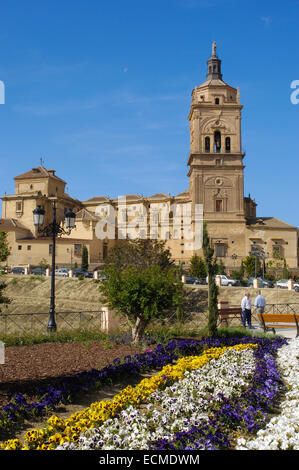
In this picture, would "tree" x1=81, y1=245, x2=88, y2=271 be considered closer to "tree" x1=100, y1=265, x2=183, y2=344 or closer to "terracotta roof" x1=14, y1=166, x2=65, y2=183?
"terracotta roof" x1=14, y1=166, x2=65, y2=183

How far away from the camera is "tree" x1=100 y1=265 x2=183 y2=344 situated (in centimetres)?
1188

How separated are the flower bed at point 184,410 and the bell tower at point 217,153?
46123 millimetres

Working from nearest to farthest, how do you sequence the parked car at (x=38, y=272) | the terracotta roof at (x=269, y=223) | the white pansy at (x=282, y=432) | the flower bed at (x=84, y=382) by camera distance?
1. the white pansy at (x=282, y=432)
2. the flower bed at (x=84, y=382)
3. the parked car at (x=38, y=272)
4. the terracotta roof at (x=269, y=223)

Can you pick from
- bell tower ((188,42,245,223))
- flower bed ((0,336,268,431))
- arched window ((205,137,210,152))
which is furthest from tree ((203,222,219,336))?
arched window ((205,137,210,152))

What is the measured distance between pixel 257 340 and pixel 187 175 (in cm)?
4985

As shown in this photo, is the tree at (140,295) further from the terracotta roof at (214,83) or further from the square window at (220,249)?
the terracotta roof at (214,83)

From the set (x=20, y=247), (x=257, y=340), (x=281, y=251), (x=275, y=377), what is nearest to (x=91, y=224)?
(x=20, y=247)

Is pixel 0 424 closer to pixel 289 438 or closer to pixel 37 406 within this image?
pixel 37 406

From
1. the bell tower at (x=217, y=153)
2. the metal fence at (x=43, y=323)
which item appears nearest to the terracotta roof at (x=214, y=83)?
the bell tower at (x=217, y=153)

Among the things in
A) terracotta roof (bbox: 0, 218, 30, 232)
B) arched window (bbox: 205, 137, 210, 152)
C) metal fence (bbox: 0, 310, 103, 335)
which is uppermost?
arched window (bbox: 205, 137, 210, 152)

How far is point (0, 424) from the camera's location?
5457 mm

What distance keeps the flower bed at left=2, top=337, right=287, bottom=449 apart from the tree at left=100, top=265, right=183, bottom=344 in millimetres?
2340

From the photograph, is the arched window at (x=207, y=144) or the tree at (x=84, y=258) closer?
the tree at (x=84, y=258)

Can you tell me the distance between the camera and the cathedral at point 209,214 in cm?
5378
